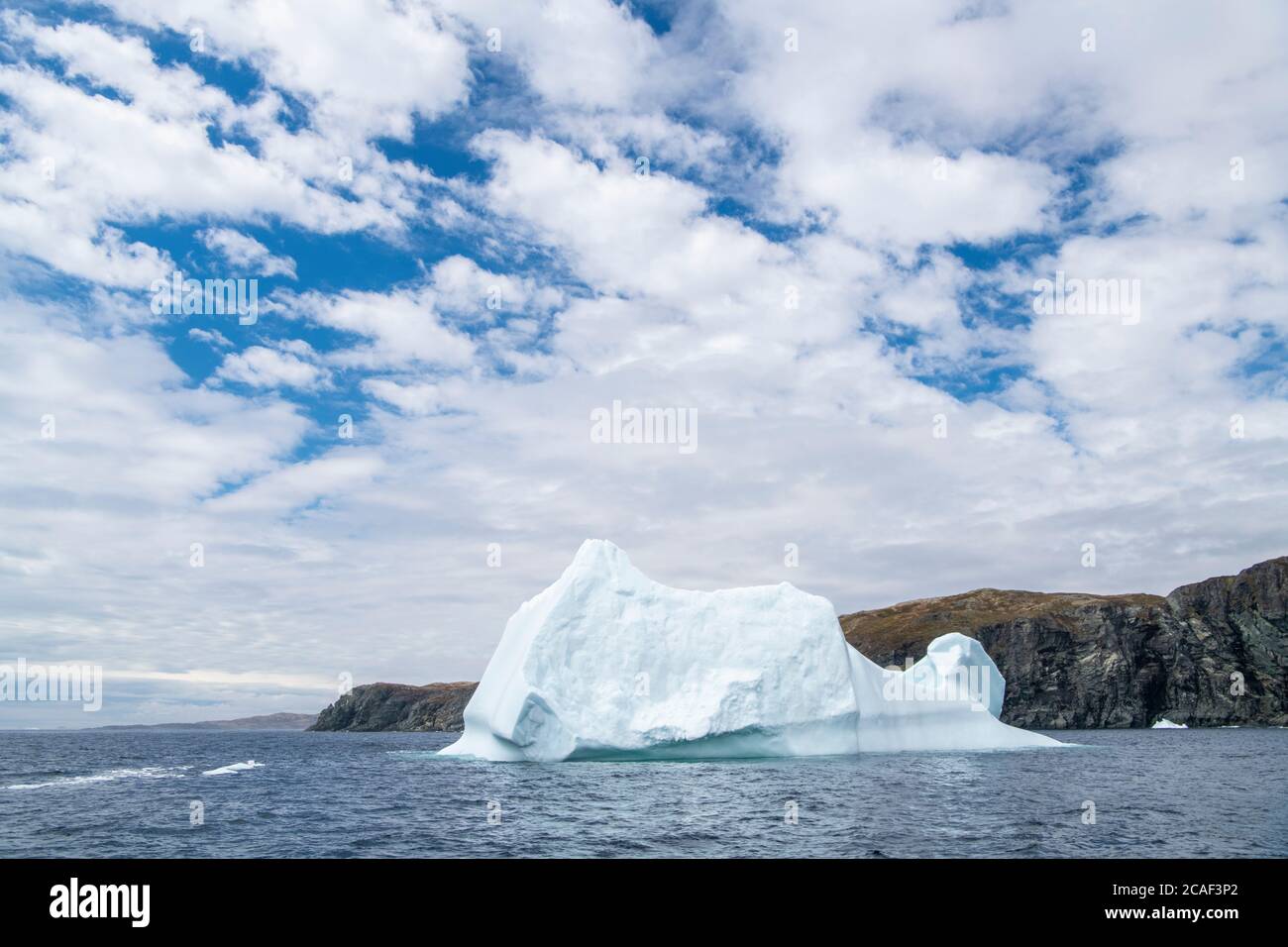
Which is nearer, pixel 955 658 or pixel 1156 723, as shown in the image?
pixel 955 658

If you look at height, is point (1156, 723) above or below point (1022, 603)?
below

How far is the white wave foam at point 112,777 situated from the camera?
109 feet

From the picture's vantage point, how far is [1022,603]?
397ft

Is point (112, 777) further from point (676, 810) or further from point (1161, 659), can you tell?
point (1161, 659)

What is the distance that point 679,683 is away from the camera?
122 feet

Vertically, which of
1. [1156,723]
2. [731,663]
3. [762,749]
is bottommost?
[1156,723]

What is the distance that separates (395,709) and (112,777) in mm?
106662

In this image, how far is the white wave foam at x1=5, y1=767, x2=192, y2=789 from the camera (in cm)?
3325

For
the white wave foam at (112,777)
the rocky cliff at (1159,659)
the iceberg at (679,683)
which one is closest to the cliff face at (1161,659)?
the rocky cliff at (1159,659)
